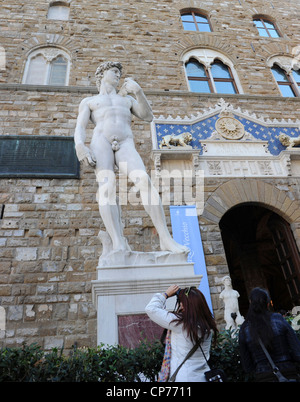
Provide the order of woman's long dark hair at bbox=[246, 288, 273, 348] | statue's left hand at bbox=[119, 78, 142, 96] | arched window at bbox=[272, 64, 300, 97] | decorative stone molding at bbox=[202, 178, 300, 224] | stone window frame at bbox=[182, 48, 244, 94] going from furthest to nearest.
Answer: arched window at bbox=[272, 64, 300, 97], stone window frame at bbox=[182, 48, 244, 94], decorative stone molding at bbox=[202, 178, 300, 224], statue's left hand at bbox=[119, 78, 142, 96], woman's long dark hair at bbox=[246, 288, 273, 348]

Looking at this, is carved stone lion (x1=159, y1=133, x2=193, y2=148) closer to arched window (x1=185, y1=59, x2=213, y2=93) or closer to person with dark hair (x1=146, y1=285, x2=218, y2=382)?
arched window (x1=185, y1=59, x2=213, y2=93)

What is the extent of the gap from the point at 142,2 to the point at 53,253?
29.5 feet

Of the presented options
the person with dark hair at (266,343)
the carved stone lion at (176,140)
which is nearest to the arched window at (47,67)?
the carved stone lion at (176,140)

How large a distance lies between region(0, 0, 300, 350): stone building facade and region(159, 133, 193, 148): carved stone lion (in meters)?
0.18

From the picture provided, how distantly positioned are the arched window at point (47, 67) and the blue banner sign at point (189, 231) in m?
4.80

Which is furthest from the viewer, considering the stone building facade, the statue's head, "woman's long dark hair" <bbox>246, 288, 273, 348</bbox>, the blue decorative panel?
the blue decorative panel

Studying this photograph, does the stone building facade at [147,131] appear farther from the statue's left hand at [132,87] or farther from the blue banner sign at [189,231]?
the statue's left hand at [132,87]

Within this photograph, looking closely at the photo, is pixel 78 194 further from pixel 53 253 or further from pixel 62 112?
pixel 62 112

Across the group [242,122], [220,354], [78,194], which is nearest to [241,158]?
[242,122]

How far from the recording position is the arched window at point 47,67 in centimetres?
790

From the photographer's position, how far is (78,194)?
6.02 metres

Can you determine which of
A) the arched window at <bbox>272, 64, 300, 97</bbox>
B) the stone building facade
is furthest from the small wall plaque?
the arched window at <bbox>272, 64, 300, 97</bbox>

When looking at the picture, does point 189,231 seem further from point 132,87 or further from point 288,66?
point 288,66

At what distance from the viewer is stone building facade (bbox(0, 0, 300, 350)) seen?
201 inches
